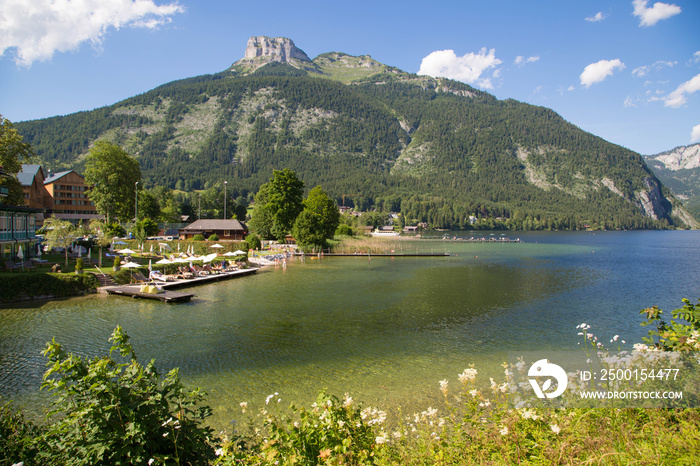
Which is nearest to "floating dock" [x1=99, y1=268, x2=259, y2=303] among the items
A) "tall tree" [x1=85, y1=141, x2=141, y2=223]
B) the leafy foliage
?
the leafy foliage

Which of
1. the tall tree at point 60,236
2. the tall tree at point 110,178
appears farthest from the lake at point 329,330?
the tall tree at point 110,178

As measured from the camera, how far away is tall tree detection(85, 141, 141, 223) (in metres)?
56.9

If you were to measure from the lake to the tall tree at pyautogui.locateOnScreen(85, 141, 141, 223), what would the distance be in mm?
35312

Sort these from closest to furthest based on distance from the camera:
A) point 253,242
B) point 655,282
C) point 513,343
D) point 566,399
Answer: point 566,399 < point 513,343 < point 655,282 < point 253,242

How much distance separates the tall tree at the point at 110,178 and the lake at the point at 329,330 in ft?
116

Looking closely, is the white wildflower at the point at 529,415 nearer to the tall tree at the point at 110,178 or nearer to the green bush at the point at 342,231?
the tall tree at the point at 110,178

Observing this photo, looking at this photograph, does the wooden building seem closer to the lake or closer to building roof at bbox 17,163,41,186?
the lake

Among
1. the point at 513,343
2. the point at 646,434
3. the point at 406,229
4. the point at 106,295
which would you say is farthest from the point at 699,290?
the point at 406,229

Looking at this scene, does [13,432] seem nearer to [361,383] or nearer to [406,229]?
[361,383]

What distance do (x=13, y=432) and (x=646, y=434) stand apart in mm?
9081

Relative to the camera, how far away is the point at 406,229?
175500 millimetres

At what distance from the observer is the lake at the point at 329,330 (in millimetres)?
13180

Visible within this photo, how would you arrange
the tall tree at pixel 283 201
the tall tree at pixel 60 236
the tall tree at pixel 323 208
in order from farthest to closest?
the tall tree at pixel 323 208 → the tall tree at pixel 283 201 → the tall tree at pixel 60 236

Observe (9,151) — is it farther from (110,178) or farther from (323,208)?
(323,208)
